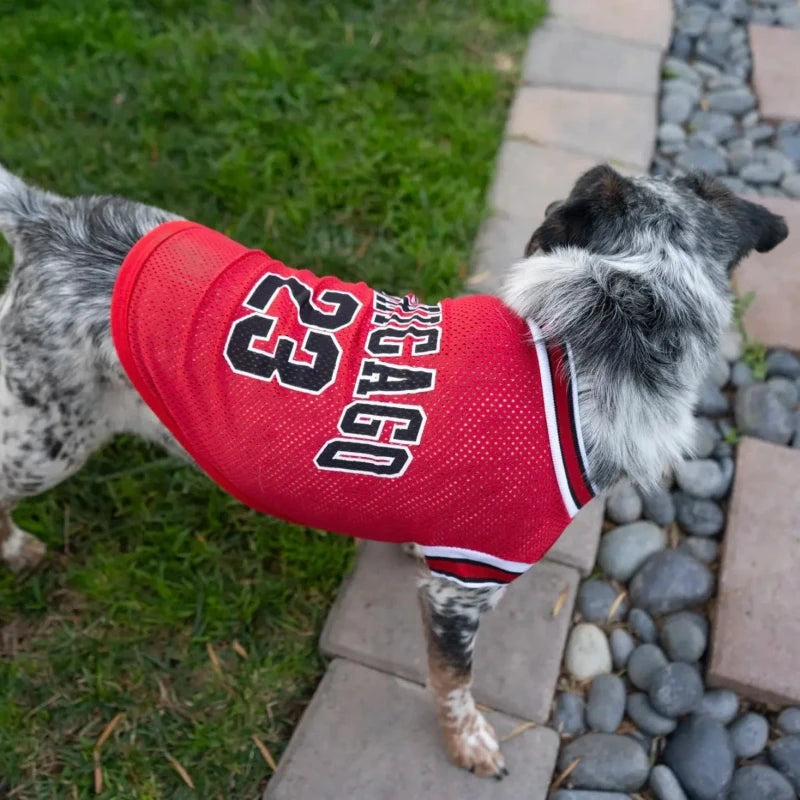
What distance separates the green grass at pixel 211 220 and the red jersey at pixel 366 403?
2.82 ft

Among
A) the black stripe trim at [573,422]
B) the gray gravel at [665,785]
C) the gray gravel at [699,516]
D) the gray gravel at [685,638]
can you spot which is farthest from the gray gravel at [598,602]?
the black stripe trim at [573,422]

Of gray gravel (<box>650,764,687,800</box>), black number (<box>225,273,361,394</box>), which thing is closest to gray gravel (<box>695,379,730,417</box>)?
gray gravel (<box>650,764,687,800</box>)

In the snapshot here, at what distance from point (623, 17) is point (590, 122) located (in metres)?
1.02

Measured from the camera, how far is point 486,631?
2.51 meters

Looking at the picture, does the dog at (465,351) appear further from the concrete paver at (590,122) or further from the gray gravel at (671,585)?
the concrete paver at (590,122)

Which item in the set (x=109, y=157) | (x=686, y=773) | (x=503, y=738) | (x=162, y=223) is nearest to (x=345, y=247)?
(x=109, y=157)

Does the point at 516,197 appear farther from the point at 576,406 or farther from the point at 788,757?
the point at 788,757

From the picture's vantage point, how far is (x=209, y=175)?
3.59 m

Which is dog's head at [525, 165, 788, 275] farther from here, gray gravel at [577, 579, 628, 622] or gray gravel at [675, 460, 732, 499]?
gray gravel at [577, 579, 628, 622]

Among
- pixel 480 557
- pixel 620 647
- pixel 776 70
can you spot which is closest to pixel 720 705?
pixel 620 647

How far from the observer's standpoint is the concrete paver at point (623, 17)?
4.46m

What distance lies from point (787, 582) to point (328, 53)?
324cm

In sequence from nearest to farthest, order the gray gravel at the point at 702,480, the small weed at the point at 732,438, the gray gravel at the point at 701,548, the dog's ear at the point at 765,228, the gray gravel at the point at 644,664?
the dog's ear at the point at 765,228 < the gray gravel at the point at 644,664 < the gray gravel at the point at 701,548 < the gray gravel at the point at 702,480 < the small weed at the point at 732,438

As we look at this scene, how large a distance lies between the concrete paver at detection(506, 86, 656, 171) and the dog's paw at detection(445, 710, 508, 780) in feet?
8.72
